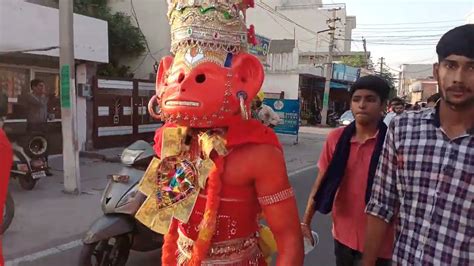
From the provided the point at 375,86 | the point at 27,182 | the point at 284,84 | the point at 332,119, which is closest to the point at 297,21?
the point at 332,119

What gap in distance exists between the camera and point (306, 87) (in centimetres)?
2617

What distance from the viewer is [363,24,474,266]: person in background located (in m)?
1.46

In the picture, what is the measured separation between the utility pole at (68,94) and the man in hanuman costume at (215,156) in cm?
473

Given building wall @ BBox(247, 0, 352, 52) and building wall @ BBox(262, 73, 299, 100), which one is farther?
building wall @ BBox(247, 0, 352, 52)

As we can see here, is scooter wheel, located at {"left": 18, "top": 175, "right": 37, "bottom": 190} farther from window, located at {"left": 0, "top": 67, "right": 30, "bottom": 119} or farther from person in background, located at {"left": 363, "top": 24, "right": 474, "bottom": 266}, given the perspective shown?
person in background, located at {"left": 363, "top": 24, "right": 474, "bottom": 266}


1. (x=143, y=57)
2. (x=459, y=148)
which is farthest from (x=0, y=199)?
(x=143, y=57)

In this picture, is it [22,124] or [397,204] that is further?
[22,124]

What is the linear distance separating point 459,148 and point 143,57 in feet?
42.2

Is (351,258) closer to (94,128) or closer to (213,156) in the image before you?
(213,156)

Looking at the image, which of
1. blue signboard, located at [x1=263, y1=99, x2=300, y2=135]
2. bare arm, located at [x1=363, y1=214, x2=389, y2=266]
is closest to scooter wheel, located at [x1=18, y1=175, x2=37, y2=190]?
bare arm, located at [x1=363, y1=214, x2=389, y2=266]

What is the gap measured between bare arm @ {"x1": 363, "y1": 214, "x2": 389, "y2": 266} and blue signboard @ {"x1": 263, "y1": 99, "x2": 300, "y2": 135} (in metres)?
12.7

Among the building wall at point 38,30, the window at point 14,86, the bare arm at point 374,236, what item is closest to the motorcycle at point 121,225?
the bare arm at point 374,236

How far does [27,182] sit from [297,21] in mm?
36937

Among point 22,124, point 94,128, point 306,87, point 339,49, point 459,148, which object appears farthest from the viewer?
point 339,49
